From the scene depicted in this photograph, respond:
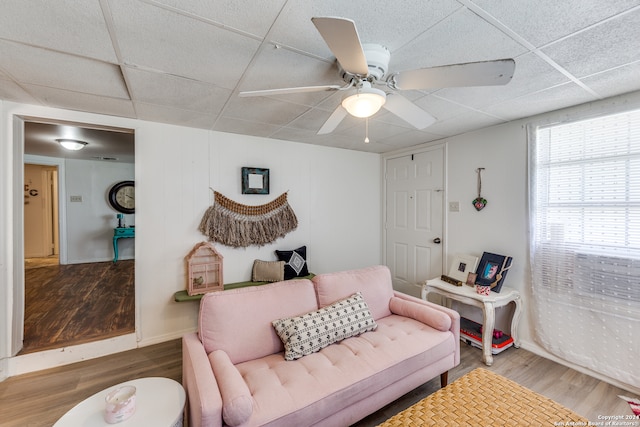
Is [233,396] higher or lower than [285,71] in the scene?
lower

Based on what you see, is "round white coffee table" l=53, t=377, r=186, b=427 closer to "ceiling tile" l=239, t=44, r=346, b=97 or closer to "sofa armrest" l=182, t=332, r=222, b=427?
"sofa armrest" l=182, t=332, r=222, b=427

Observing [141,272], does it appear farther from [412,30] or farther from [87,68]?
[412,30]

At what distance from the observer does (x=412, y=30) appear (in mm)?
1297

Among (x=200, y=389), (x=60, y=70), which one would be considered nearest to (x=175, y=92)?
(x=60, y=70)

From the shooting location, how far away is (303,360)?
1.70 meters

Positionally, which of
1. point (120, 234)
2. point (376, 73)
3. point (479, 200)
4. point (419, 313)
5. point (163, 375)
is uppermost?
point (376, 73)

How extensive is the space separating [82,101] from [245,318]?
2165 mm

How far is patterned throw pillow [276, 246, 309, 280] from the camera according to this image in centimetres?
329

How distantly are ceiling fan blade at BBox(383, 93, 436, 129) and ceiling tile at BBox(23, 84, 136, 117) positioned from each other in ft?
6.83

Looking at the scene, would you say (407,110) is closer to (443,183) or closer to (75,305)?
(443,183)

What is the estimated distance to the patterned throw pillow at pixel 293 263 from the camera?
130 inches

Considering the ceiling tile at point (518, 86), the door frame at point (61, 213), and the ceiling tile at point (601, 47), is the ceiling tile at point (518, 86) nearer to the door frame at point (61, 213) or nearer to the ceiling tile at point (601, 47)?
the ceiling tile at point (601, 47)

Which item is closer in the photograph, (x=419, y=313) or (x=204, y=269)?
(x=419, y=313)

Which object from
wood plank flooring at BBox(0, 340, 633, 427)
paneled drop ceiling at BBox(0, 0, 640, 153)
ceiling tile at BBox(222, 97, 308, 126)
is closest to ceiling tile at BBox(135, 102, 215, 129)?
paneled drop ceiling at BBox(0, 0, 640, 153)
